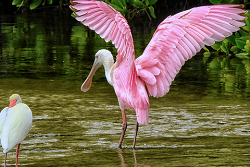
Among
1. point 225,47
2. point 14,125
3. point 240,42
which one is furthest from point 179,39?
point 225,47

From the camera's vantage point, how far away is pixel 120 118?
763 cm

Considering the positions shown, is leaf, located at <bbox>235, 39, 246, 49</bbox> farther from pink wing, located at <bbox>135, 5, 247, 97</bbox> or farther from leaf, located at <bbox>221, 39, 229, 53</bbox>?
pink wing, located at <bbox>135, 5, 247, 97</bbox>

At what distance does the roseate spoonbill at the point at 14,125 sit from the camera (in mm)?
5398

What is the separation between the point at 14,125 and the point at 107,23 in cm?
147

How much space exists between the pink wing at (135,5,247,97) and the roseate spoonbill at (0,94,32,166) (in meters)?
1.43

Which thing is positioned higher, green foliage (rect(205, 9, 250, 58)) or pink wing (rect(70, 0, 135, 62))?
pink wing (rect(70, 0, 135, 62))

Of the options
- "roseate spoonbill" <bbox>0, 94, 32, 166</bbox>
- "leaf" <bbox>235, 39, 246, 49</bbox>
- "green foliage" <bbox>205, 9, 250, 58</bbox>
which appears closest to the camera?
"roseate spoonbill" <bbox>0, 94, 32, 166</bbox>

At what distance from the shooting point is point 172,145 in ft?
20.8

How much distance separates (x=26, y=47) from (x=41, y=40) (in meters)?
1.94

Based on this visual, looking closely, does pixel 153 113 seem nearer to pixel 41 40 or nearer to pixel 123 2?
pixel 123 2

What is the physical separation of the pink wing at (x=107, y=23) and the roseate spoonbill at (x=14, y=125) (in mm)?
1128

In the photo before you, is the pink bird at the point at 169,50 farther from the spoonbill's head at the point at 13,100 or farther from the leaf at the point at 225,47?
the leaf at the point at 225,47

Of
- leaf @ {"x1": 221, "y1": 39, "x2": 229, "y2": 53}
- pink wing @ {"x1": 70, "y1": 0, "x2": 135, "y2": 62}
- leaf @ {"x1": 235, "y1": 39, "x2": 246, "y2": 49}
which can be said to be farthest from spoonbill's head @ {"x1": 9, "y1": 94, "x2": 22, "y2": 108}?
leaf @ {"x1": 221, "y1": 39, "x2": 229, "y2": 53}

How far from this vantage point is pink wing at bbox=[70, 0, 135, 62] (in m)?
6.16
